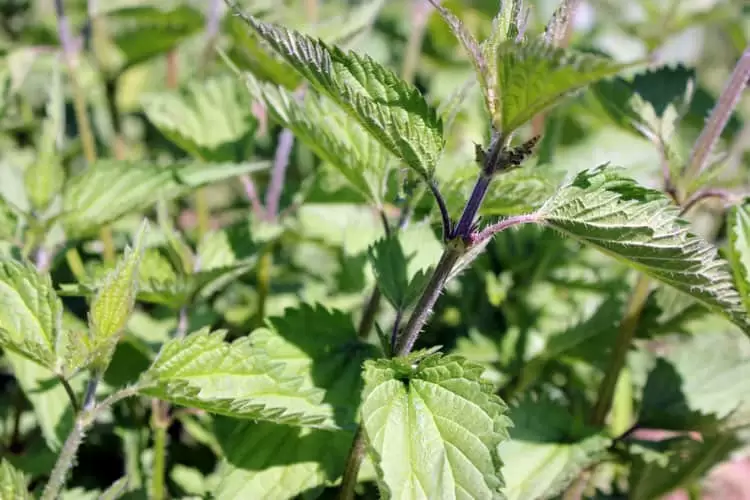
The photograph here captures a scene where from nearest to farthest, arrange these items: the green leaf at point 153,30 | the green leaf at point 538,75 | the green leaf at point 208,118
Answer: the green leaf at point 538,75, the green leaf at point 208,118, the green leaf at point 153,30

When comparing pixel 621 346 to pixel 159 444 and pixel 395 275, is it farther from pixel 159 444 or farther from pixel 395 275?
pixel 159 444

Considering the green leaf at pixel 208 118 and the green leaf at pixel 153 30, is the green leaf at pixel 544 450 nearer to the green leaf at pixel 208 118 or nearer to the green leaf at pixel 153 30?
the green leaf at pixel 208 118

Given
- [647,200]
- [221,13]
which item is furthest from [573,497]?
[221,13]

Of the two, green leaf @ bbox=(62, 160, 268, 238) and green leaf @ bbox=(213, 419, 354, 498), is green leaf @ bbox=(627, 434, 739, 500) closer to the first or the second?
green leaf @ bbox=(213, 419, 354, 498)

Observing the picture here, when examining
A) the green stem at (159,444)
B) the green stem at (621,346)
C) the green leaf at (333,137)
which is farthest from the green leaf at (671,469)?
the green stem at (159,444)

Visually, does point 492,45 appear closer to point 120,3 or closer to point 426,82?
point 120,3

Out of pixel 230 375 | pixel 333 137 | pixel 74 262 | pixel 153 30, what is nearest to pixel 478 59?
pixel 333 137
